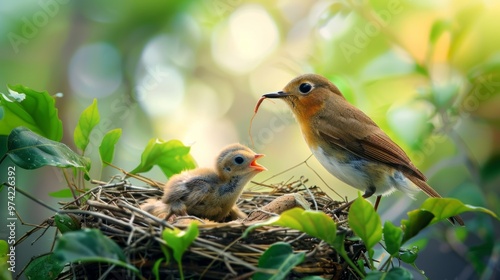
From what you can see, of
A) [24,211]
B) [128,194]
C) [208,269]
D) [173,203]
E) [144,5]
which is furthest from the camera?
[144,5]

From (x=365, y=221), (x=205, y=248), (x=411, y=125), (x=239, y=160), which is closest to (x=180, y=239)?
(x=205, y=248)

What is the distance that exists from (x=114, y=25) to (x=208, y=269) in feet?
5.05

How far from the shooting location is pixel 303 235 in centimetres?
146

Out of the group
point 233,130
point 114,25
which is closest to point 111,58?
point 114,25

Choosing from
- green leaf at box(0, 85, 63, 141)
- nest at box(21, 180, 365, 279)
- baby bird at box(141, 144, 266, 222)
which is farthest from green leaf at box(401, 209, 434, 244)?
green leaf at box(0, 85, 63, 141)

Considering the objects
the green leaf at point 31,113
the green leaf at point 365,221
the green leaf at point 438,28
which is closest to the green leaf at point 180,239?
the green leaf at point 365,221

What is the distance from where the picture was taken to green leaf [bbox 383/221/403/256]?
4.32ft

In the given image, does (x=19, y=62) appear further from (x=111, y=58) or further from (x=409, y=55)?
(x=409, y=55)

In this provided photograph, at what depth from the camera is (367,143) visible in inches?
74.3

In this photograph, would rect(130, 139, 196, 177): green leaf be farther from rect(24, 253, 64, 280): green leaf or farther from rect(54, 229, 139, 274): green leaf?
rect(54, 229, 139, 274): green leaf

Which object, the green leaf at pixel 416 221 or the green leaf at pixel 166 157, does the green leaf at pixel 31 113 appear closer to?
the green leaf at pixel 166 157

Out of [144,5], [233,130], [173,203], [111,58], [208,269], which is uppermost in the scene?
[144,5]

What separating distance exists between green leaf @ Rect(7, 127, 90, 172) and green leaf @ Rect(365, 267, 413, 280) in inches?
28.7

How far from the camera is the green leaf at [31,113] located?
1597mm
